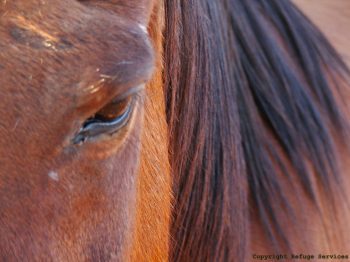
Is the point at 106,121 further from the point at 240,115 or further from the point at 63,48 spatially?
the point at 240,115

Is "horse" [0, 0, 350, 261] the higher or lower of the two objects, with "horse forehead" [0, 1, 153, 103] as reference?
lower

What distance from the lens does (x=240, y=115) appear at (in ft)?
3.91

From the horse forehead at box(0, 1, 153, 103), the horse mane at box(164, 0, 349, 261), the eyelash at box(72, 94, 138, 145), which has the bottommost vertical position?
the horse mane at box(164, 0, 349, 261)

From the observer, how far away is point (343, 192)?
128 centimetres

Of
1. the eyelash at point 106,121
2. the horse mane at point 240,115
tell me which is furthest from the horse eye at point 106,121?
the horse mane at point 240,115

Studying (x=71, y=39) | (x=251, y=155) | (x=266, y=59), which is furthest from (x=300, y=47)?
(x=71, y=39)

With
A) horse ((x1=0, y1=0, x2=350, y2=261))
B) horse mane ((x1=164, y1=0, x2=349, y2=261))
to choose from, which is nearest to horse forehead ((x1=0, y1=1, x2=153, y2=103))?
horse ((x1=0, y1=0, x2=350, y2=261))

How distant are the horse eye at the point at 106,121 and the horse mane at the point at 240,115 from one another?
0.27 m

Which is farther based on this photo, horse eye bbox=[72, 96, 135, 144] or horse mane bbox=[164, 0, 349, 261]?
horse mane bbox=[164, 0, 349, 261]

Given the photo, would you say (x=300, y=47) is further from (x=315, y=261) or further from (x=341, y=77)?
(x=315, y=261)

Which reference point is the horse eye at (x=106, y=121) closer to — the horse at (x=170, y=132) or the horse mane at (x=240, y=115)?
the horse at (x=170, y=132)

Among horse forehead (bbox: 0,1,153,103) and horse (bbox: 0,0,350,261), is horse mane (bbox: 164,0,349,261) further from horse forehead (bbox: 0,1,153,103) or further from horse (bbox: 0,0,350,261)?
horse forehead (bbox: 0,1,153,103)

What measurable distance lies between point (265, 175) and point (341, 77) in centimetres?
30

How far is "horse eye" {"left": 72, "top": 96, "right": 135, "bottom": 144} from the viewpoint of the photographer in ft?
2.32
